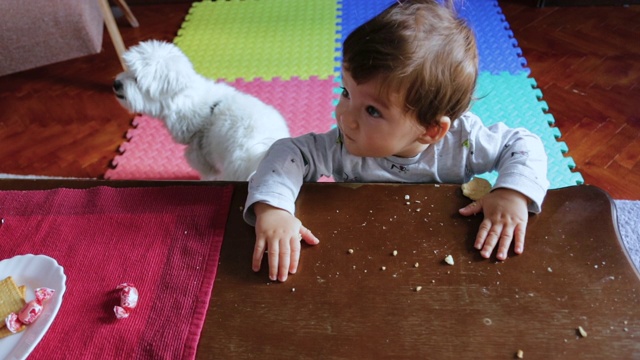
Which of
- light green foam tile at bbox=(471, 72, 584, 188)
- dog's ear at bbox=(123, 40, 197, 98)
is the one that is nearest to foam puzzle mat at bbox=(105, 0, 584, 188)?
light green foam tile at bbox=(471, 72, 584, 188)

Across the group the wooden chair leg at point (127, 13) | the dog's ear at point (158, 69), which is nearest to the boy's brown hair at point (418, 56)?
the dog's ear at point (158, 69)

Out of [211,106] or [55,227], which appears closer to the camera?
[55,227]

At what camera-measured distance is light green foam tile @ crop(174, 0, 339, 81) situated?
184 cm

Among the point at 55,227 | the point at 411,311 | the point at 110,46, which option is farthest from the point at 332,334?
the point at 110,46

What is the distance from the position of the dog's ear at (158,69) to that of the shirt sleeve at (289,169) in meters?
0.60

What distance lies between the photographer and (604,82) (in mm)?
1662

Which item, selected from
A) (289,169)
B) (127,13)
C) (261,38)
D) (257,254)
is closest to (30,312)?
(257,254)

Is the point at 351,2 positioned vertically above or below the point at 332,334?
below

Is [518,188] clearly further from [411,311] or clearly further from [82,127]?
[82,127]

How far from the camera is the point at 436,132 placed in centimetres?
67

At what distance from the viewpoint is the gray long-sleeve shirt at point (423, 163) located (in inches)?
25.4

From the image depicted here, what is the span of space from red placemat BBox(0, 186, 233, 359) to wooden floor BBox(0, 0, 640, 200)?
0.98 metres

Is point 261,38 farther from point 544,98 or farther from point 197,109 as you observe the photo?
point 544,98

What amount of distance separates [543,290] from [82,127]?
1.72m
